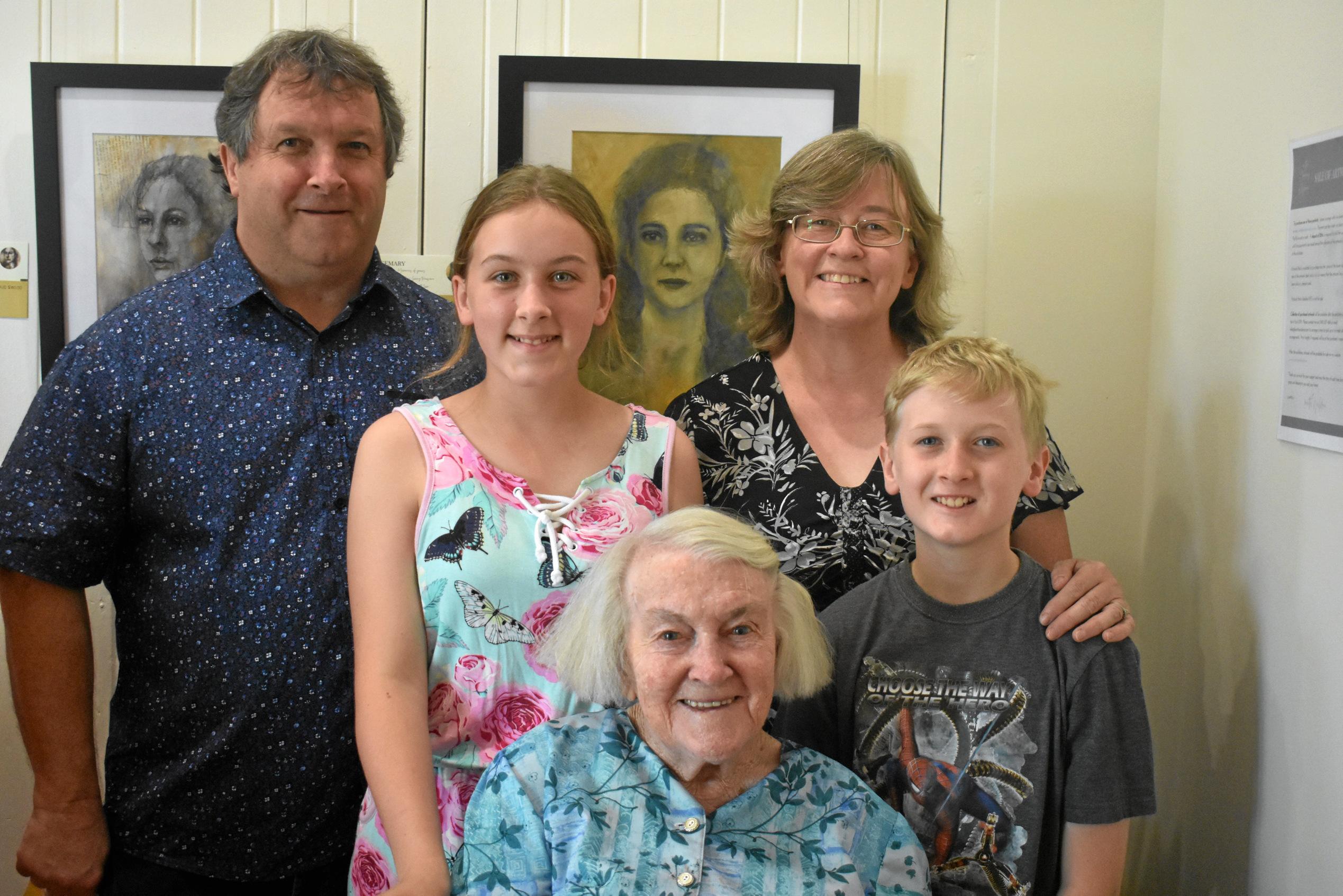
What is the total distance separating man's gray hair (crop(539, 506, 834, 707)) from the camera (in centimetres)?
140

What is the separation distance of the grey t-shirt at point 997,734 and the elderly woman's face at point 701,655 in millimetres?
291

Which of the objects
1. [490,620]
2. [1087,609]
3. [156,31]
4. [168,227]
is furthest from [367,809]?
[156,31]

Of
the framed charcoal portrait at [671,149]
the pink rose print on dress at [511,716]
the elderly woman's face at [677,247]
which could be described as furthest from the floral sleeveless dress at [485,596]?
the elderly woman's face at [677,247]

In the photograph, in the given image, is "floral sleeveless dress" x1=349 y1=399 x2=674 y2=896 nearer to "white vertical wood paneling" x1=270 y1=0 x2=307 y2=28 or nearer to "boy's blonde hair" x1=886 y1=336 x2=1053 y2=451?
"boy's blonde hair" x1=886 y1=336 x2=1053 y2=451

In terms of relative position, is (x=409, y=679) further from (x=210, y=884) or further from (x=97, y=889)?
(x=97, y=889)

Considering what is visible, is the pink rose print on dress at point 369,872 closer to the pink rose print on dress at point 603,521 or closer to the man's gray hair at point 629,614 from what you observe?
the man's gray hair at point 629,614

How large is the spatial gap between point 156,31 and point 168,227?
44cm

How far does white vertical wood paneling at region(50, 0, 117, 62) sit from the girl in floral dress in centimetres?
135

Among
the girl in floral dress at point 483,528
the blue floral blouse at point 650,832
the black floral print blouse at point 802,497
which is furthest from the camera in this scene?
the black floral print blouse at point 802,497

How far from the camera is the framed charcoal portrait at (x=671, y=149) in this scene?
2.33 meters

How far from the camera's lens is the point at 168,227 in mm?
2389

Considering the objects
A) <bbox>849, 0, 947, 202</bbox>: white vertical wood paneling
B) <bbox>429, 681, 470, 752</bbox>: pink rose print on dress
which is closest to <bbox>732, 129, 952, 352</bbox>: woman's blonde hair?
<bbox>849, 0, 947, 202</bbox>: white vertical wood paneling

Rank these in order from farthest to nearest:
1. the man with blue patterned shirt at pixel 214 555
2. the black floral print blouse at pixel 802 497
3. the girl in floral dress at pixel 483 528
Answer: the black floral print blouse at pixel 802 497, the man with blue patterned shirt at pixel 214 555, the girl in floral dress at pixel 483 528

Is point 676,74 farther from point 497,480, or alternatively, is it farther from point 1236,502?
point 1236,502
